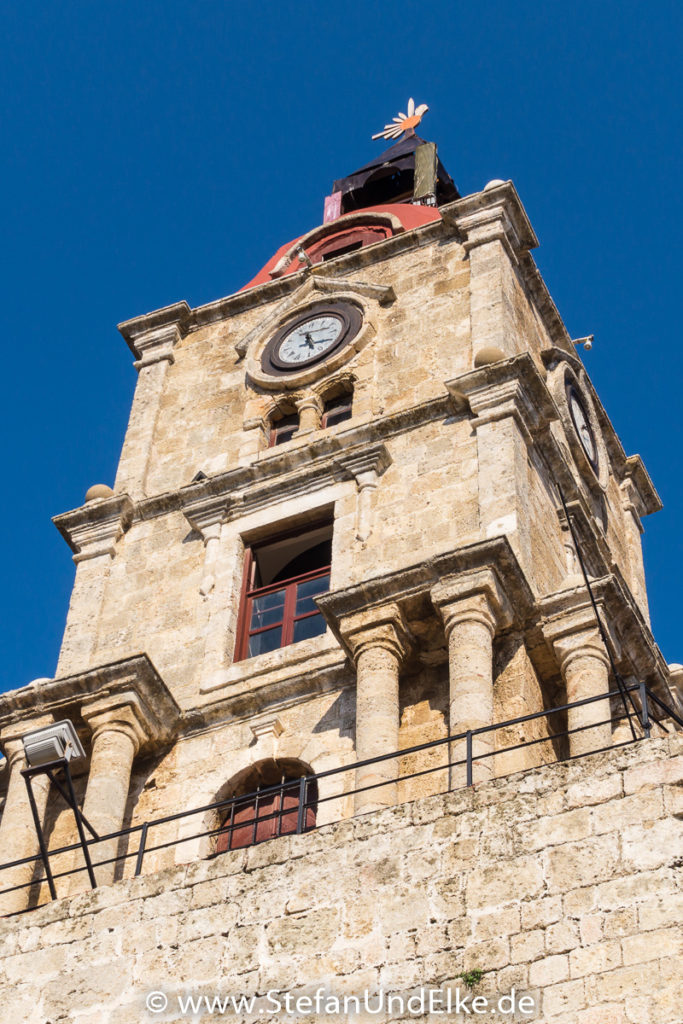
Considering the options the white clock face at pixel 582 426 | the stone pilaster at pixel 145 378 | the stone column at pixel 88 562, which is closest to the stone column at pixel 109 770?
the stone column at pixel 88 562

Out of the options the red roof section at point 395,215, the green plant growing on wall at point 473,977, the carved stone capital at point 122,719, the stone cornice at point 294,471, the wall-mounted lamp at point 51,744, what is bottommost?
the green plant growing on wall at point 473,977

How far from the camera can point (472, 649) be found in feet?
66.1

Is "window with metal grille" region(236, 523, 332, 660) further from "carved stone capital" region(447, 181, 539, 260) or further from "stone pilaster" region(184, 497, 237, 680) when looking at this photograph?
"carved stone capital" region(447, 181, 539, 260)

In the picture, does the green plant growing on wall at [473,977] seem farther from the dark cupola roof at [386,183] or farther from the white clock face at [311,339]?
the dark cupola roof at [386,183]

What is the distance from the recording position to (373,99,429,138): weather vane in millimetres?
42156

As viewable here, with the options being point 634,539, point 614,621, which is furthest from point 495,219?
point 614,621

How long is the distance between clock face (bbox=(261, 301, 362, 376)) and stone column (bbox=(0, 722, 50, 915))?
26.6ft

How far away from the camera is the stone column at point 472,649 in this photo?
19188 mm

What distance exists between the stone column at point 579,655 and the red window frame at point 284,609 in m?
3.31

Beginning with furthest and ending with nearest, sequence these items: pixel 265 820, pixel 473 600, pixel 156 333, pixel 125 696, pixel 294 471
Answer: pixel 156 333 → pixel 294 471 → pixel 125 696 → pixel 473 600 → pixel 265 820

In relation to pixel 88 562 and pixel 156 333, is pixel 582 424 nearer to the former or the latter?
pixel 156 333

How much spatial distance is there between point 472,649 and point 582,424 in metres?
9.49

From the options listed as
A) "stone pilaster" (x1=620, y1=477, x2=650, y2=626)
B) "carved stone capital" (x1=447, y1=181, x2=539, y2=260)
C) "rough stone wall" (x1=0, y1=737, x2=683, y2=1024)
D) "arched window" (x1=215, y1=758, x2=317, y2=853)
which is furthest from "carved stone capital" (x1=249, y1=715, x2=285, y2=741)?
"carved stone capital" (x1=447, y1=181, x2=539, y2=260)

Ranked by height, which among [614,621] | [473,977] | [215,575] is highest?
[215,575]
